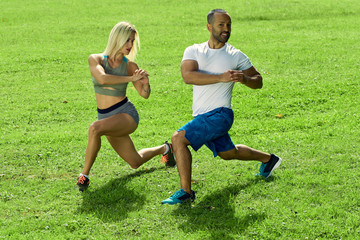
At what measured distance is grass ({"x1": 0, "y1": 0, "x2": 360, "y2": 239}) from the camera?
590cm

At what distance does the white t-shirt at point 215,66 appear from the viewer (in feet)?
21.1

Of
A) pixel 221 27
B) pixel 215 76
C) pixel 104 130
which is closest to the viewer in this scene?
pixel 215 76

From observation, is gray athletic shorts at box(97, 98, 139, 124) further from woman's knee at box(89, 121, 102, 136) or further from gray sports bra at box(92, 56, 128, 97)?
woman's knee at box(89, 121, 102, 136)

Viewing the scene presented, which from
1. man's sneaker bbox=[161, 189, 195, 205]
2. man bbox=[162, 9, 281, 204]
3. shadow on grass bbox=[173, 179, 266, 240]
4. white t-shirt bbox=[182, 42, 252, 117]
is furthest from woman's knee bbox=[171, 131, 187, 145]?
shadow on grass bbox=[173, 179, 266, 240]

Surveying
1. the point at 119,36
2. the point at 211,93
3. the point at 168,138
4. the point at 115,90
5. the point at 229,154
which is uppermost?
the point at 119,36

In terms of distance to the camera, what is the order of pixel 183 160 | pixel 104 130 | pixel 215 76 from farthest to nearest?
pixel 104 130, pixel 183 160, pixel 215 76

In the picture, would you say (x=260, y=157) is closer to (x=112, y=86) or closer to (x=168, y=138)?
(x=112, y=86)

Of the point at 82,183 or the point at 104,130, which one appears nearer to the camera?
the point at 104,130

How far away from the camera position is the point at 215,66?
6.44m

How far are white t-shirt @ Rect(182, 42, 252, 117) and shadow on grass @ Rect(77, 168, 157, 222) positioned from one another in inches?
51.1

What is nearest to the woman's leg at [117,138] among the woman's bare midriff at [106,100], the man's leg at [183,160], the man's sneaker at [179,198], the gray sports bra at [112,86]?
the woman's bare midriff at [106,100]

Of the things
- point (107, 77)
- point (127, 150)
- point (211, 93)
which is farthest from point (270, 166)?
point (107, 77)

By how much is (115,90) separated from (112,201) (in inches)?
54.0

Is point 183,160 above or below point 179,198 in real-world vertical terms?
above
